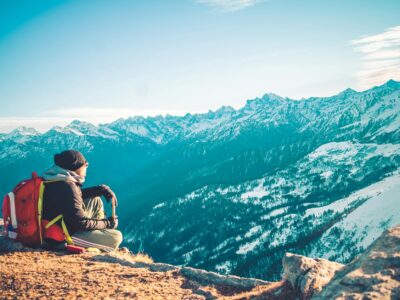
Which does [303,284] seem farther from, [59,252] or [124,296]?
[59,252]

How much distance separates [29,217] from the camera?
10.9 meters

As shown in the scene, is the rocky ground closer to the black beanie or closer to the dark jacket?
the dark jacket

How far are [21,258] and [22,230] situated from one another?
0.93 metres

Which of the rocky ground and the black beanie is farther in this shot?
the black beanie

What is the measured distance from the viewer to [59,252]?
39.5ft

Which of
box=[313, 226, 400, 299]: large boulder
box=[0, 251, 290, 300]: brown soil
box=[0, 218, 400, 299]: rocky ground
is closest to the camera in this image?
box=[313, 226, 400, 299]: large boulder

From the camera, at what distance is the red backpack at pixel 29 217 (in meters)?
10.7

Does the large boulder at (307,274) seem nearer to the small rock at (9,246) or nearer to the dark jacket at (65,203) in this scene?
the dark jacket at (65,203)

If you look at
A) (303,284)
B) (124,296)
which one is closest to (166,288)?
(124,296)

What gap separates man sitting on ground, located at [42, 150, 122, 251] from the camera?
10.6 m

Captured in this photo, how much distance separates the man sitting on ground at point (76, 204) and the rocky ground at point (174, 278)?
2.24ft

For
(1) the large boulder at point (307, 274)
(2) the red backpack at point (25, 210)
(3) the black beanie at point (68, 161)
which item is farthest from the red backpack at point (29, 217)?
(1) the large boulder at point (307, 274)

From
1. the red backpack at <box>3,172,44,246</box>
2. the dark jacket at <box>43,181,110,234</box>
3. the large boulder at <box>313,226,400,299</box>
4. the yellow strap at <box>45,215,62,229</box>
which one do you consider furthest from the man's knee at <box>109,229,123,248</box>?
the large boulder at <box>313,226,400,299</box>

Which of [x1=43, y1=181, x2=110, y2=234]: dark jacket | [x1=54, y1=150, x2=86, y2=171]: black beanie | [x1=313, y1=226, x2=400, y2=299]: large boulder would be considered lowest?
[x1=313, y1=226, x2=400, y2=299]: large boulder
